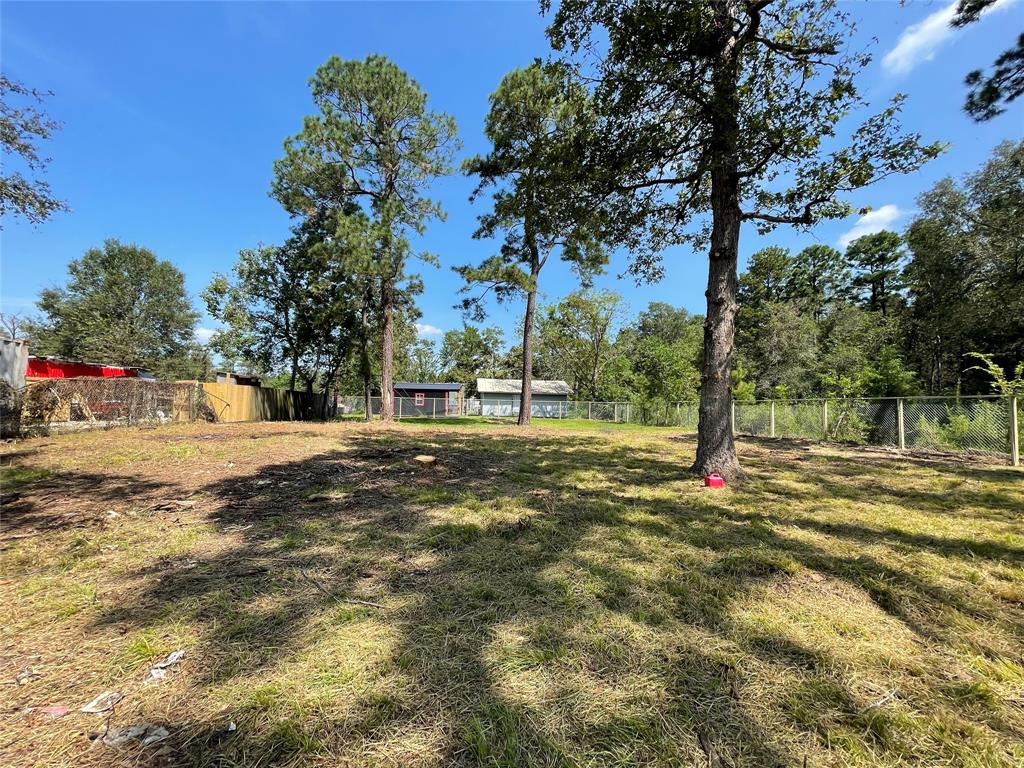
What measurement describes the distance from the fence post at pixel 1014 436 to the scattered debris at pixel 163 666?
1149 cm

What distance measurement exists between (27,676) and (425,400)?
3685cm

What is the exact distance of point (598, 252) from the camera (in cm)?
1528

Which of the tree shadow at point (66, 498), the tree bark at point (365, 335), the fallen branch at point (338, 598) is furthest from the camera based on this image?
the tree bark at point (365, 335)

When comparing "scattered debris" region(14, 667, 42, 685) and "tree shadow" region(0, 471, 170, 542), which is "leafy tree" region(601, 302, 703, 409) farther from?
"scattered debris" region(14, 667, 42, 685)

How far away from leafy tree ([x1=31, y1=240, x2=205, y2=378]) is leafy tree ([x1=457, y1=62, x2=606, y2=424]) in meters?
32.9

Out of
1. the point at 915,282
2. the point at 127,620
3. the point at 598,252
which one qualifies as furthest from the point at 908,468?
the point at 915,282

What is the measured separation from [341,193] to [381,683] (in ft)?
65.2

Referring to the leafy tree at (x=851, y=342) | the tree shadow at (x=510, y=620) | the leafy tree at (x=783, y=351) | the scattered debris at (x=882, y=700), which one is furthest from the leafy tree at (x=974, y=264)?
the scattered debris at (x=882, y=700)

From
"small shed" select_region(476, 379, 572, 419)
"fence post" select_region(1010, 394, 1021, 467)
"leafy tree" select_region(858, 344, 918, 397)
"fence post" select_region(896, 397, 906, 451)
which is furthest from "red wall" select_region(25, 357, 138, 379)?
"small shed" select_region(476, 379, 572, 419)

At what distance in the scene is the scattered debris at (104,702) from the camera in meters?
1.52

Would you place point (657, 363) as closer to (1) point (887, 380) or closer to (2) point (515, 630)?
(1) point (887, 380)

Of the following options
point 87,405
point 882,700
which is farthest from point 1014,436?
point 87,405

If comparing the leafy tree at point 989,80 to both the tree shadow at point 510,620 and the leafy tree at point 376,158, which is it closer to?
the tree shadow at point 510,620

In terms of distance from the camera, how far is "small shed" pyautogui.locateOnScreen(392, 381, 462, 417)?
36.4 meters
